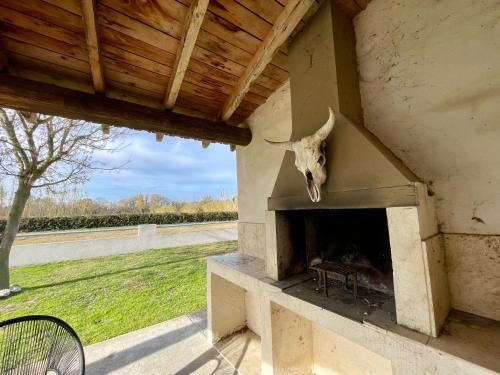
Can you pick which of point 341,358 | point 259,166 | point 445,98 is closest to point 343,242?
point 341,358

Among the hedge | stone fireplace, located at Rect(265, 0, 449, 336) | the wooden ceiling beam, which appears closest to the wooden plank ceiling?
the wooden ceiling beam

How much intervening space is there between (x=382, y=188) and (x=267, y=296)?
1.23 m

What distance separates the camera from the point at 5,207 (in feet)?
25.5

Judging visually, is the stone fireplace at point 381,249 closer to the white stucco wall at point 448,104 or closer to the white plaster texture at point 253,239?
the white stucco wall at point 448,104

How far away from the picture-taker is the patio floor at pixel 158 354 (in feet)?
6.82

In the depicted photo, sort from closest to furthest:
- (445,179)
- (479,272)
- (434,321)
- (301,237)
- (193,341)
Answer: (434,321) < (479,272) < (445,179) < (301,237) < (193,341)

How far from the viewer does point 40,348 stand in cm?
127

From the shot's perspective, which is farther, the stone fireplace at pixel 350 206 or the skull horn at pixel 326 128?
the skull horn at pixel 326 128

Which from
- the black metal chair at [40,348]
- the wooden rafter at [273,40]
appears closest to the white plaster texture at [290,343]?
the black metal chair at [40,348]

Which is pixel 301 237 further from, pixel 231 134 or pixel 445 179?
pixel 231 134

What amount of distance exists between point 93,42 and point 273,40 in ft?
4.81

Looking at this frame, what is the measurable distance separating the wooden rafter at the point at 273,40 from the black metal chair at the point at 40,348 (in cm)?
252

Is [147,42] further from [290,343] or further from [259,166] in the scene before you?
[290,343]

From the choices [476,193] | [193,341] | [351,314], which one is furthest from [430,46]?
[193,341]
